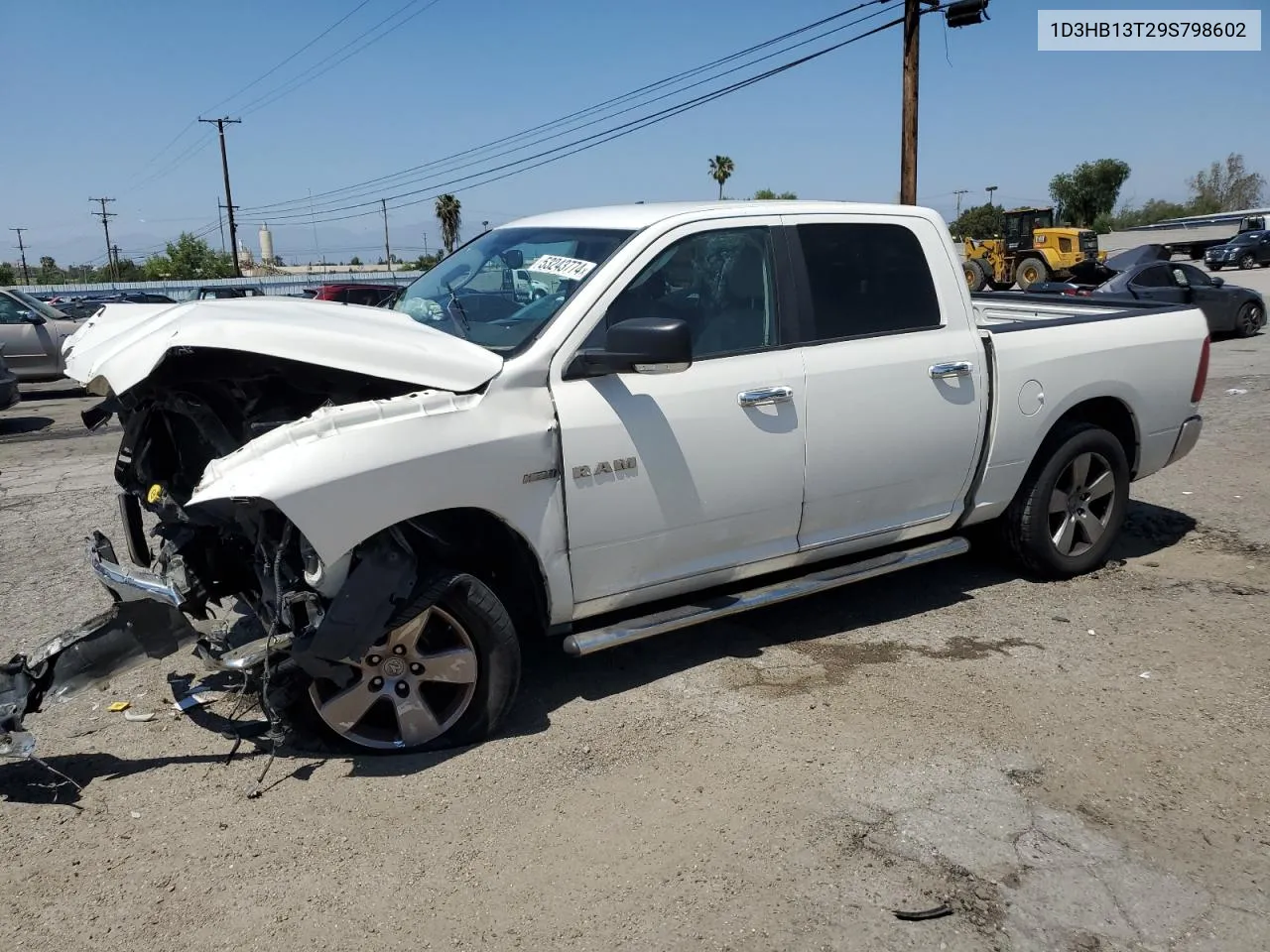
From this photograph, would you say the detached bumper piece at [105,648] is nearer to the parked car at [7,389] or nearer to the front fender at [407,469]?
the front fender at [407,469]

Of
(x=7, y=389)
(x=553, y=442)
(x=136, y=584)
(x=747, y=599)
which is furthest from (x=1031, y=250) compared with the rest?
(x=136, y=584)

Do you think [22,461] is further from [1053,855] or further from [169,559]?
[1053,855]

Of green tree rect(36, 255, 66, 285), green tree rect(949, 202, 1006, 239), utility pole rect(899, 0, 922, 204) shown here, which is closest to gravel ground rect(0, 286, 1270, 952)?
utility pole rect(899, 0, 922, 204)

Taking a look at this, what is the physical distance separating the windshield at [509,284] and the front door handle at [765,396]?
2.63 feet

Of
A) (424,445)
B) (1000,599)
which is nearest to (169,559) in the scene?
(424,445)

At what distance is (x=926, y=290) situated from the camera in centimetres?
493

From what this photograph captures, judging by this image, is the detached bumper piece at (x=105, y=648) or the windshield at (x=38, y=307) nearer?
the detached bumper piece at (x=105, y=648)

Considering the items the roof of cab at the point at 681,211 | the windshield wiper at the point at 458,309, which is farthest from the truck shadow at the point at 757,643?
the roof of cab at the point at 681,211

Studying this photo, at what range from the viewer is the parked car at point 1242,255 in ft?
133

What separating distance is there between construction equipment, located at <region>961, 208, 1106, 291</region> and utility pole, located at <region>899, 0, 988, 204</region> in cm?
1316

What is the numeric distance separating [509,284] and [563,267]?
12.3 inches

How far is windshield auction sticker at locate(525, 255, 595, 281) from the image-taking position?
4125 millimetres

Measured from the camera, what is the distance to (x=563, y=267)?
4254 millimetres

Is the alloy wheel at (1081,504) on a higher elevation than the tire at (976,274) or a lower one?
lower
